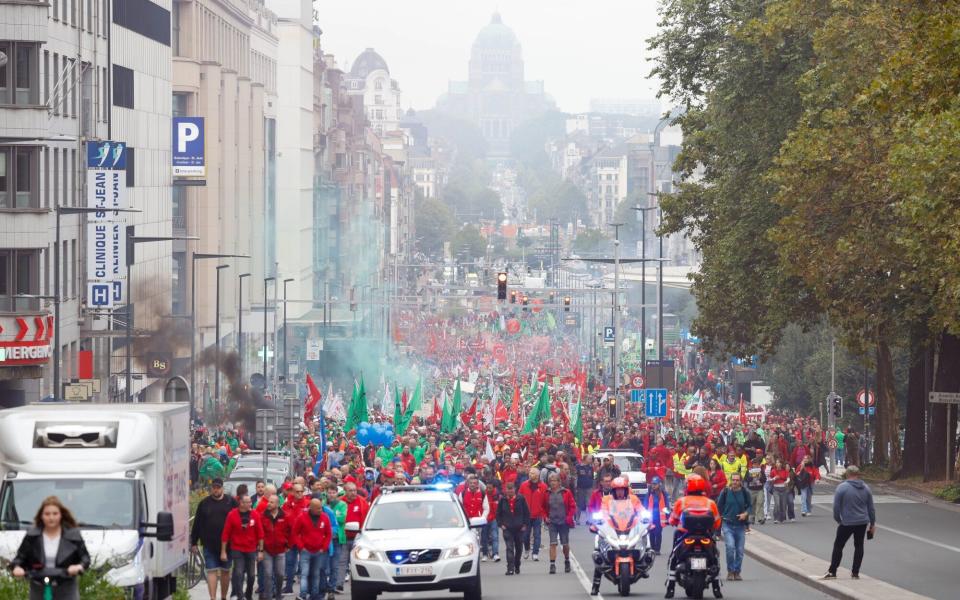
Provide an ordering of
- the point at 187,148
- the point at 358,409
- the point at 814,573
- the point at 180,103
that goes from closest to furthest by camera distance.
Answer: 1. the point at 814,573
2. the point at 358,409
3. the point at 187,148
4. the point at 180,103

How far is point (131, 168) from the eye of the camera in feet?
240

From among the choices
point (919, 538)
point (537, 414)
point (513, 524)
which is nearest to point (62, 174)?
point (537, 414)

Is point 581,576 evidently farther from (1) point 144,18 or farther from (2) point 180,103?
(2) point 180,103

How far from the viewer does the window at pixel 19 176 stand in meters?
50.9

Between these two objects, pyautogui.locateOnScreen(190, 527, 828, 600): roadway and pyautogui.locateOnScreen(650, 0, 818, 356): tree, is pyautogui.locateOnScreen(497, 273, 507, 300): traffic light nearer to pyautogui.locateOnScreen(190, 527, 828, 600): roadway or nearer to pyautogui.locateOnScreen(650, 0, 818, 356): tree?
pyautogui.locateOnScreen(650, 0, 818, 356): tree

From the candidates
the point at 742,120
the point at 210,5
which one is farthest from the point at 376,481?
the point at 210,5

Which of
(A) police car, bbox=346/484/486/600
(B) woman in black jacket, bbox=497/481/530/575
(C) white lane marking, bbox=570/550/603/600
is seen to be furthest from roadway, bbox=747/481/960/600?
(A) police car, bbox=346/484/486/600

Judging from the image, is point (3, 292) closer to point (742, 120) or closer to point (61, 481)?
point (742, 120)

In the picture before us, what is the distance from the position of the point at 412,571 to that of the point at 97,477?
4127 millimetres

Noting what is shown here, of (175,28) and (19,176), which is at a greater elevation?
(175,28)

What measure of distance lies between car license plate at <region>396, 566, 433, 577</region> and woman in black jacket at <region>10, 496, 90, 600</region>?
8267 mm

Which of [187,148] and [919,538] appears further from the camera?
[187,148]

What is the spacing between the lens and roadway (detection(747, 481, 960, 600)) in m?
24.5

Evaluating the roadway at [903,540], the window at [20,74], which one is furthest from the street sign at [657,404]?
the window at [20,74]
